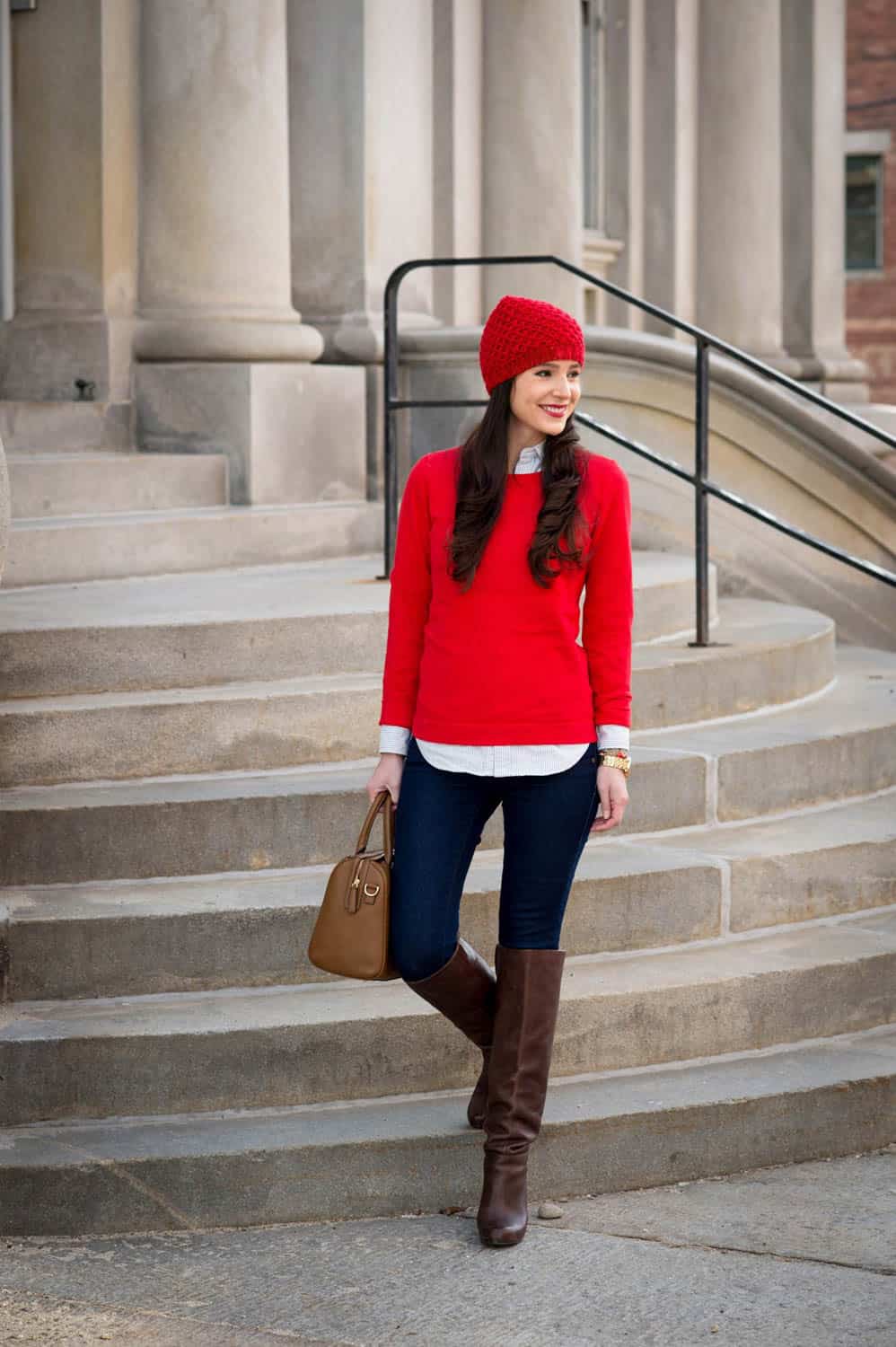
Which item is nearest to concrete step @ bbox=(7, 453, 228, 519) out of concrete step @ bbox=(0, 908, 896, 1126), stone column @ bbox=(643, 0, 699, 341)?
concrete step @ bbox=(0, 908, 896, 1126)

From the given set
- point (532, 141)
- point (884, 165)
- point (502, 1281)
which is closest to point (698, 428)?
point (502, 1281)

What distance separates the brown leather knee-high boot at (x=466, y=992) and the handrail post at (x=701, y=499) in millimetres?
2744

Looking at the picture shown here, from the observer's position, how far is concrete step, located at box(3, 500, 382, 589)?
269 inches

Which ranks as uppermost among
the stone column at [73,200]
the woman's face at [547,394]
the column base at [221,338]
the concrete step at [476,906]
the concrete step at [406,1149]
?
the stone column at [73,200]

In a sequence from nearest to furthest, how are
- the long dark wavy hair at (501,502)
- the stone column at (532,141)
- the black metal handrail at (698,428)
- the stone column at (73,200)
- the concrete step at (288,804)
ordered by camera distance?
the long dark wavy hair at (501,502)
the concrete step at (288,804)
the black metal handrail at (698,428)
the stone column at (73,200)
the stone column at (532,141)

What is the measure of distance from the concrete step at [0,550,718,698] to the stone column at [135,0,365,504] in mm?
1141

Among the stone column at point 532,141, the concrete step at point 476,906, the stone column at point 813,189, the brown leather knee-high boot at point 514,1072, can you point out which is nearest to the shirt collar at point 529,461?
the brown leather knee-high boot at point 514,1072

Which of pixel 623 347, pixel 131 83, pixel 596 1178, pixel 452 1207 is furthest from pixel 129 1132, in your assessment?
pixel 623 347

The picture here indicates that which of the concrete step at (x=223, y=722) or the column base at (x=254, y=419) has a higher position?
the column base at (x=254, y=419)

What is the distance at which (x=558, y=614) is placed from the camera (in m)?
3.82

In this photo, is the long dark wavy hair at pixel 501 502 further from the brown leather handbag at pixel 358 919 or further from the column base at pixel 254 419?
the column base at pixel 254 419

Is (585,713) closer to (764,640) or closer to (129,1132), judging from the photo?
(129,1132)

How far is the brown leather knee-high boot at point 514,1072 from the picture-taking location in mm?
3982

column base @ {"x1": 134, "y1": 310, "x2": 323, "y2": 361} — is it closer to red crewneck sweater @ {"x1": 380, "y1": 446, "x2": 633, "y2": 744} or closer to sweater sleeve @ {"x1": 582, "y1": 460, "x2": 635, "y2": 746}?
red crewneck sweater @ {"x1": 380, "y1": 446, "x2": 633, "y2": 744}
